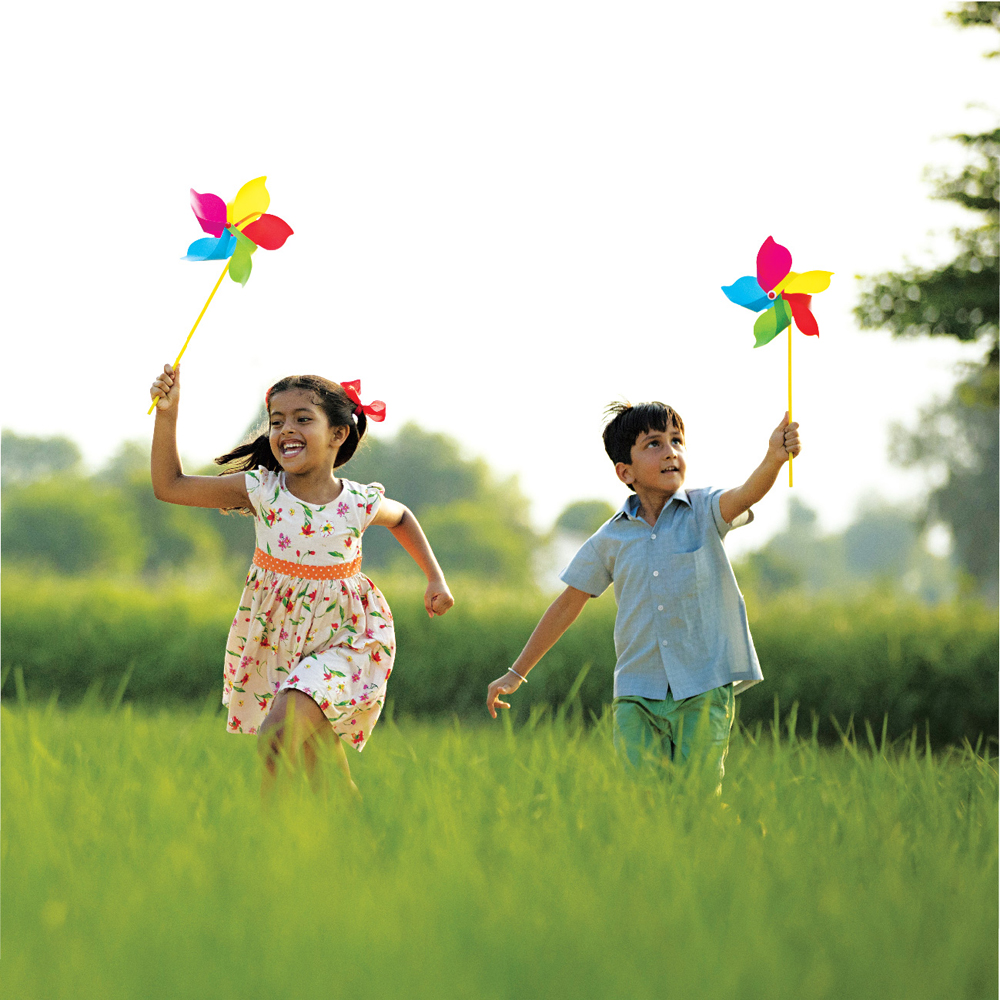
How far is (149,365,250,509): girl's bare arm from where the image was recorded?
10.6 feet

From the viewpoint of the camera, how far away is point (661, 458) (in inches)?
138

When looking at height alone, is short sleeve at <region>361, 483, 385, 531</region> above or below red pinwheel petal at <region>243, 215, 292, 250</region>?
below

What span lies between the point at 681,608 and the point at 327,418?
128 cm

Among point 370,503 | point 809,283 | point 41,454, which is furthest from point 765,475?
point 41,454

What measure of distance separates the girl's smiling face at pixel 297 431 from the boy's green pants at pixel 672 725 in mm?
1251

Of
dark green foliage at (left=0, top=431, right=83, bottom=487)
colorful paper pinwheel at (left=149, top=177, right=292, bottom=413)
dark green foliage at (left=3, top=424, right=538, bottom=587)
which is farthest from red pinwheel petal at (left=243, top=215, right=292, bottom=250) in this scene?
dark green foliage at (left=0, top=431, right=83, bottom=487)

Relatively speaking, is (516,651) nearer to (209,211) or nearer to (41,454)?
(209,211)

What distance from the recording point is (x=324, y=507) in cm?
348

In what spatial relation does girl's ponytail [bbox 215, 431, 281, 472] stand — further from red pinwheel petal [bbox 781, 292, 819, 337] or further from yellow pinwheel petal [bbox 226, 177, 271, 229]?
red pinwheel petal [bbox 781, 292, 819, 337]

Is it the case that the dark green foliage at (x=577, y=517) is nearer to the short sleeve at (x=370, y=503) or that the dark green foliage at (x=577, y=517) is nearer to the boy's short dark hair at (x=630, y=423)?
the boy's short dark hair at (x=630, y=423)

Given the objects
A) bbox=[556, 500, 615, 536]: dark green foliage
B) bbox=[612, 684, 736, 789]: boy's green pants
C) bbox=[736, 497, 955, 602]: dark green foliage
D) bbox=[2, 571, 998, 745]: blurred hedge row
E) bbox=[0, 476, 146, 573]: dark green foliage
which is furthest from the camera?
bbox=[736, 497, 955, 602]: dark green foliage

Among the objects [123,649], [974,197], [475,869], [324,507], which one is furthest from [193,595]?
[475,869]

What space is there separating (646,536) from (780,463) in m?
0.58

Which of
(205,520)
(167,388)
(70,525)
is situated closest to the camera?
(167,388)
